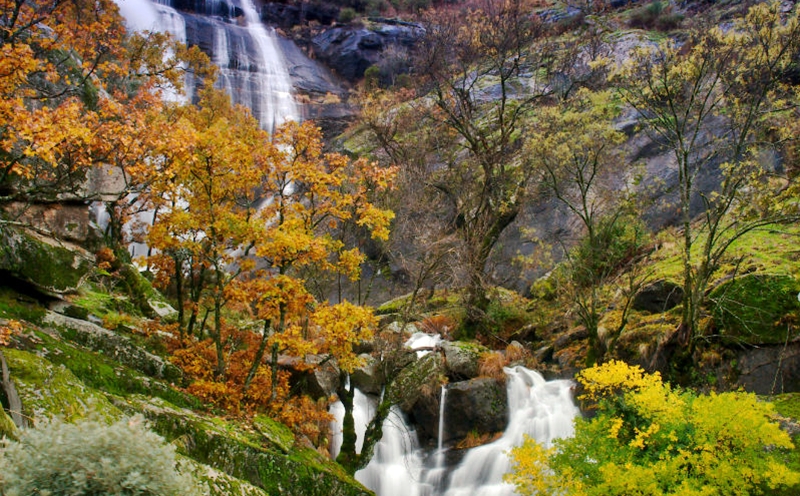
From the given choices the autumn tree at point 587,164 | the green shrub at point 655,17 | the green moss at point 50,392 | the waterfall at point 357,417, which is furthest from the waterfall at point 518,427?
the green shrub at point 655,17

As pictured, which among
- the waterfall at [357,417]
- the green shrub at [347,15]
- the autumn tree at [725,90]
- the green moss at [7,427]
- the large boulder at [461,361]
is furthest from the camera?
the green shrub at [347,15]

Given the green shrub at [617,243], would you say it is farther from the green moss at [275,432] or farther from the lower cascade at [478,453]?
the green moss at [275,432]

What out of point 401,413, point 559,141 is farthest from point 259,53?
point 401,413

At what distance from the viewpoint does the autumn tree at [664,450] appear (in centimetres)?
586

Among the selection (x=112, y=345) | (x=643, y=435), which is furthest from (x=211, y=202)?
(x=643, y=435)

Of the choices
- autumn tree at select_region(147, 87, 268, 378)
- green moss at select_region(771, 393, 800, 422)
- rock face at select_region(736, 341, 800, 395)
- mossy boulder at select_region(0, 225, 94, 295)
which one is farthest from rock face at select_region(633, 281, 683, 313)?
mossy boulder at select_region(0, 225, 94, 295)

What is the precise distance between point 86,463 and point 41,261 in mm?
7669

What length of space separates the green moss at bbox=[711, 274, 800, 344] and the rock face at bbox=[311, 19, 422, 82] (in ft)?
142

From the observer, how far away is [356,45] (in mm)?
50219

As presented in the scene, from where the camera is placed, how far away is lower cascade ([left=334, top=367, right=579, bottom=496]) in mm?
11551

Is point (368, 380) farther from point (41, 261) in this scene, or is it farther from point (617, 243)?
point (617, 243)

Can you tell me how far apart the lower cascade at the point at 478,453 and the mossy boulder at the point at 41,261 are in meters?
6.98

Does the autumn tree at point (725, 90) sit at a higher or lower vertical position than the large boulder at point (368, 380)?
higher

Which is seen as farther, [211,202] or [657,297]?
[657,297]
